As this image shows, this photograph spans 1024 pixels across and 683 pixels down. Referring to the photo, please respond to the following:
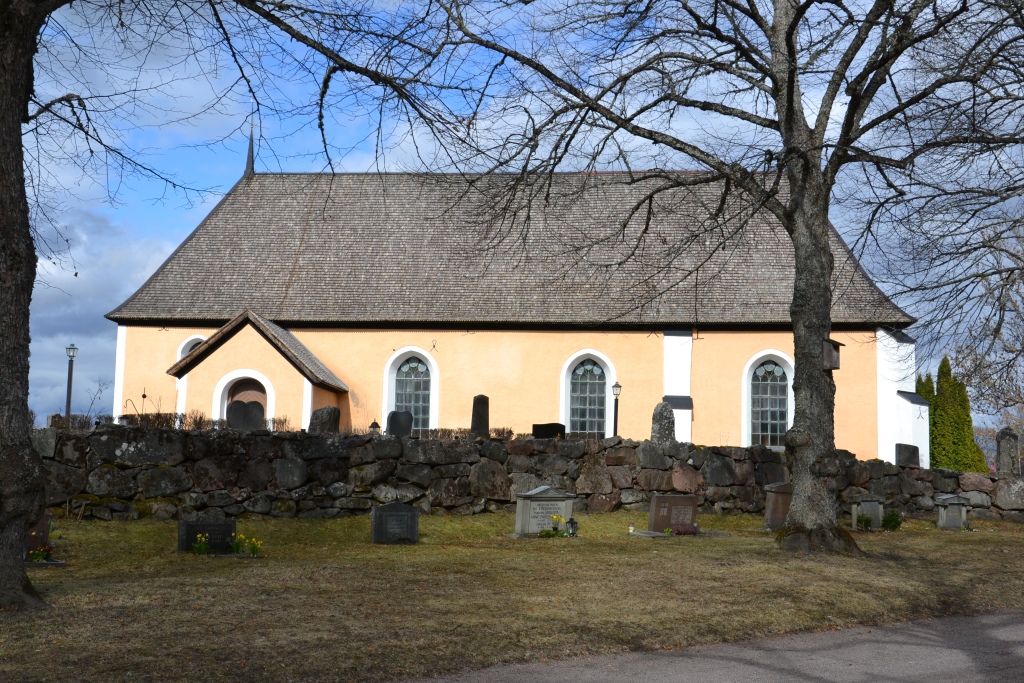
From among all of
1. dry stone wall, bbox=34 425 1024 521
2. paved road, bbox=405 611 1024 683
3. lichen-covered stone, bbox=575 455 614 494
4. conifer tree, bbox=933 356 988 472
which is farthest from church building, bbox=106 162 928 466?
paved road, bbox=405 611 1024 683

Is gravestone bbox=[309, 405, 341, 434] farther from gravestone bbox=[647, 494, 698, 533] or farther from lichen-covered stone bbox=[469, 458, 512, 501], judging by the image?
gravestone bbox=[647, 494, 698, 533]

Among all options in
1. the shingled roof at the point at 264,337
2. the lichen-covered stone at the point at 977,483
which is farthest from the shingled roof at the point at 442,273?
the lichen-covered stone at the point at 977,483

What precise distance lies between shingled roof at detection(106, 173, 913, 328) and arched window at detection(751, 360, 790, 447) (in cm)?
147

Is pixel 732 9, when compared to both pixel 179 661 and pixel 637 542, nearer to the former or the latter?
pixel 637 542

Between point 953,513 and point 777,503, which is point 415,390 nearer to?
point 777,503

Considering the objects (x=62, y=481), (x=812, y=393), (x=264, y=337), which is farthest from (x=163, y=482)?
(x=264, y=337)

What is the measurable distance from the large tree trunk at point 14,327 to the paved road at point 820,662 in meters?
3.89

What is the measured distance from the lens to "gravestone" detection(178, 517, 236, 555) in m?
11.9

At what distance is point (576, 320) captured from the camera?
2578cm

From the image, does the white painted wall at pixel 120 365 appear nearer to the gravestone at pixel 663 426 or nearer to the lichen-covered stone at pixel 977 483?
the gravestone at pixel 663 426

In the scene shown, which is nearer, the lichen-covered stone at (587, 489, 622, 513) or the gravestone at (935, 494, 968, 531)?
the lichen-covered stone at (587, 489, 622, 513)

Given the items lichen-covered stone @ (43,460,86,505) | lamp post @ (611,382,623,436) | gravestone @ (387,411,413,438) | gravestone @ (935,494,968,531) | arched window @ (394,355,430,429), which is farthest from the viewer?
arched window @ (394,355,430,429)

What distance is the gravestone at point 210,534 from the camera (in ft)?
39.2

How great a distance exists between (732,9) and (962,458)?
77.7 feet
